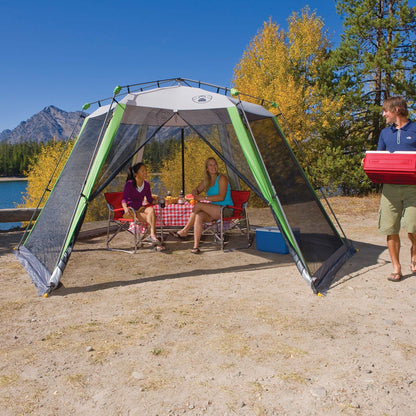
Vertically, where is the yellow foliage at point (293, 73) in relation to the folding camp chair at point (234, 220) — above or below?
above

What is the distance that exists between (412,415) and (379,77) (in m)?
13.9

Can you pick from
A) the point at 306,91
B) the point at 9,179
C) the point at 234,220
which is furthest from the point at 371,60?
the point at 9,179

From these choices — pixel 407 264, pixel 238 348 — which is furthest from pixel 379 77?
pixel 238 348

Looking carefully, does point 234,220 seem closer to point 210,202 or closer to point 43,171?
point 210,202

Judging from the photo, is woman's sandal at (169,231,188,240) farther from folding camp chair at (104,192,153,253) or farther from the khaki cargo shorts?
the khaki cargo shorts

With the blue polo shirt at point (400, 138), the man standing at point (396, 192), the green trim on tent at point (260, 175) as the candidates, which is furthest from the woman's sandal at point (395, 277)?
the blue polo shirt at point (400, 138)

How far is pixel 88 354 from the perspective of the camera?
109 inches

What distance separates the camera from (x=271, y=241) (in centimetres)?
565

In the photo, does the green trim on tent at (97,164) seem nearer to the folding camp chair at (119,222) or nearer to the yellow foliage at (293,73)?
the folding camp chair at (119,222)

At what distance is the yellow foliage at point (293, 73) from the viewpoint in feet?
44.1

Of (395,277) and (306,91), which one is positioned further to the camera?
(306,91)

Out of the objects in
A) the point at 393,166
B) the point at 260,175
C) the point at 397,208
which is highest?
the point at 393,166

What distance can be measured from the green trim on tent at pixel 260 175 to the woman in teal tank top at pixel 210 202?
1389 millimetres

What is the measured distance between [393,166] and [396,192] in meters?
0.40
